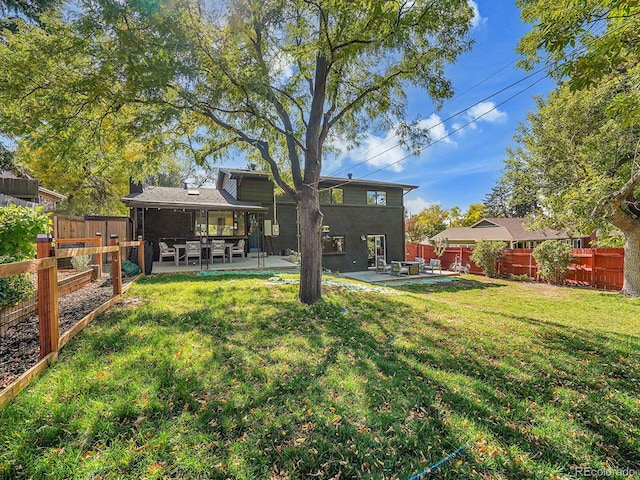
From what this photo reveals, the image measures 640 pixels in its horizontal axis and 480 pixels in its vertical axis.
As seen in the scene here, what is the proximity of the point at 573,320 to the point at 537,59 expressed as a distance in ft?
20.1

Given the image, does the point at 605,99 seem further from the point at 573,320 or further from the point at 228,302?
the point at 228,302

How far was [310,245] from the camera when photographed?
6180 mm

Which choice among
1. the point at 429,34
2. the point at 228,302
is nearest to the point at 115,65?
the point at 228,302

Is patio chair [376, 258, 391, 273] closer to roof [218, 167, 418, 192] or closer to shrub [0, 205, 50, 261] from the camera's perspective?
roof [218, 167, 418, 192]

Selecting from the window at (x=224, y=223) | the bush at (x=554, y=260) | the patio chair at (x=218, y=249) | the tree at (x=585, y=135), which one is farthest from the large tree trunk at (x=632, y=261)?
the window at (x=224, y=223)

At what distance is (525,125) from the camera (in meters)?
13.9

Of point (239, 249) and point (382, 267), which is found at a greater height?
point (239, 249)

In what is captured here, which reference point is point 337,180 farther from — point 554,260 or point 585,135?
point 554,260

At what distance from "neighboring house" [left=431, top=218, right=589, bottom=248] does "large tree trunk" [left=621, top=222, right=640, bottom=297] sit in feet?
49.8

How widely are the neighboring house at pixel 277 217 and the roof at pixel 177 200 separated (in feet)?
0.12

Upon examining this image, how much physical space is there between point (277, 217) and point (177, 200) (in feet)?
18.5

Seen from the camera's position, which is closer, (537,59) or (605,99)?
(537,59)

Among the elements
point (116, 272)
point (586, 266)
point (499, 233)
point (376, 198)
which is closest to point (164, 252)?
point (116, 272)

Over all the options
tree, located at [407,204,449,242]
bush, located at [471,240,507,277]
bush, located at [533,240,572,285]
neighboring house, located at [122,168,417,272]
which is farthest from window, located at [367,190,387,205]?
tree, located at [407,204,449,242]
